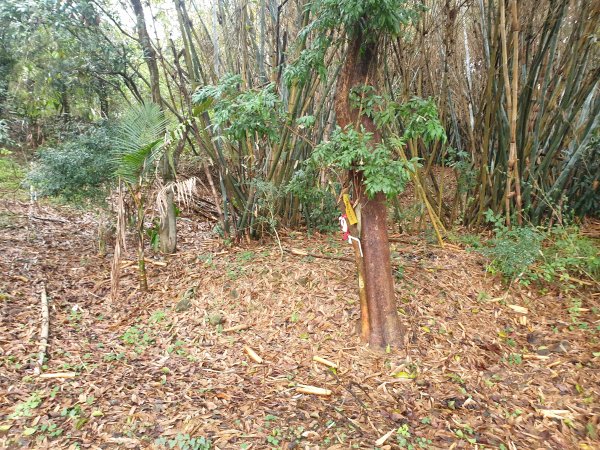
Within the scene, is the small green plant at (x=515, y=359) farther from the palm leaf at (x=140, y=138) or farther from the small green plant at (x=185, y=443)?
the palm leaf at (x=140, y=138)

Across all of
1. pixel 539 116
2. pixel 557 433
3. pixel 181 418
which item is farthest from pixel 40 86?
pixel 557 433

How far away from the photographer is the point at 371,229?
8.41 feet

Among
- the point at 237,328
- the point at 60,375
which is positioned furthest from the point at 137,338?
the point at 237,328

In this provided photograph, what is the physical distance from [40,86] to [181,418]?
387cm

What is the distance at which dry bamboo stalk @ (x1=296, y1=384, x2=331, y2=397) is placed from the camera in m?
2.32

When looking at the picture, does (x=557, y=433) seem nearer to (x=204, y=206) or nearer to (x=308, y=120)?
(x=308, y=120)

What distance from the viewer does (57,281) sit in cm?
363

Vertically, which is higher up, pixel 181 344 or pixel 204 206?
pixel 204 206

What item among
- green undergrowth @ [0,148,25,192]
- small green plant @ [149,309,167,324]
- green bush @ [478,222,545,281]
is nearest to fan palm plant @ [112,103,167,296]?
small green plant @ [149,309,167,324]

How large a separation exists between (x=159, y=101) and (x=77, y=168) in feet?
3.53

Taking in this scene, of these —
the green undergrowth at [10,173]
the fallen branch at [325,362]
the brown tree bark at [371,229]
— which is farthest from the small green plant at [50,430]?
the green undergrowth at [10,173]

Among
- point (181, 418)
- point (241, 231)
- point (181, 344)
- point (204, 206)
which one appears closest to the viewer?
point (181, 418)

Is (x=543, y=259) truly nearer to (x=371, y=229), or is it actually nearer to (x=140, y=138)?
(x=371, y=229)

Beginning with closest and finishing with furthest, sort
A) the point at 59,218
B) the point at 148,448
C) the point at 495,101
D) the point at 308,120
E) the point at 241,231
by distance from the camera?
the point at 148,448 < the point at 308,120 < the point at 495,101 < the point at 241,231 < the point at 59,218
